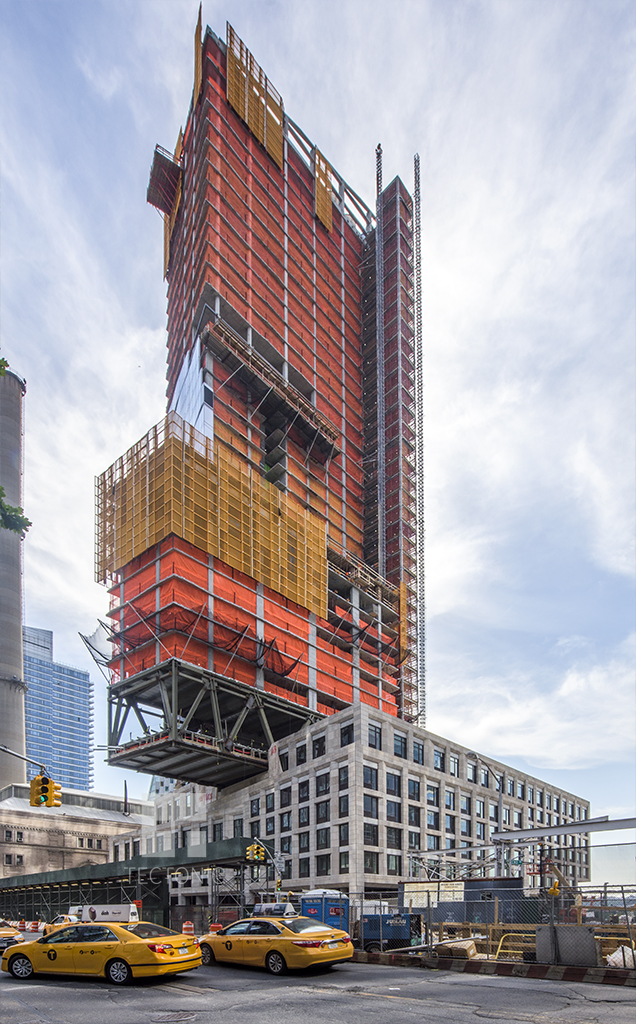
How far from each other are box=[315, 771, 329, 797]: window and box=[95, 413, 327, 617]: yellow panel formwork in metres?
22.6

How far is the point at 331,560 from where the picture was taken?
99.1 meters

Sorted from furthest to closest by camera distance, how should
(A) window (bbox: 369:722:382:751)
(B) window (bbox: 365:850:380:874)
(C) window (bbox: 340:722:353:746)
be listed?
(A) window (bbox: 369:722:382:751) < (C) window (bbox: 340:722:353:746) < (B) window (bbox: 365:850:380:874)

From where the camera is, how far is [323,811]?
199ft

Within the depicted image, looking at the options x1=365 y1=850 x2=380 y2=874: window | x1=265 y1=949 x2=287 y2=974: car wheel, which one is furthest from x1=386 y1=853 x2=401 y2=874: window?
x1=265 y1=949 x2=287 y2=974: car wheel

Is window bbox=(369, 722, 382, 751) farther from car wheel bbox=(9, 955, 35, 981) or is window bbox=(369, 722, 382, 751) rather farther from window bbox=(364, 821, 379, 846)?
car wheel bbox=(9, 955, 35, 981)

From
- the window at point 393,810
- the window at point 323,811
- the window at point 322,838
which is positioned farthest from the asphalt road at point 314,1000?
the window at point 393,810

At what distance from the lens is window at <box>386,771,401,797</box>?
62438 mm

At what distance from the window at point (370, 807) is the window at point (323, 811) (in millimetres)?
2966

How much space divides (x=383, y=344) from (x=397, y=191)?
29.4 m

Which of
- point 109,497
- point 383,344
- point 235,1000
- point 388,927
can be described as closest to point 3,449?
point 109,497

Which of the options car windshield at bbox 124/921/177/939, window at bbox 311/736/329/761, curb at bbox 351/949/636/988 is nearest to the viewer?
car windshield at bbox 124/921/177/939

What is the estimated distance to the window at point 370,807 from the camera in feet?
193

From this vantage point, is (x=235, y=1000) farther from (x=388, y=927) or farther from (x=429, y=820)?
(x=429, y=820)

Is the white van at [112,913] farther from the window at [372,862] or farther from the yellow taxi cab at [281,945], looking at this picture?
the window at [372,862]
